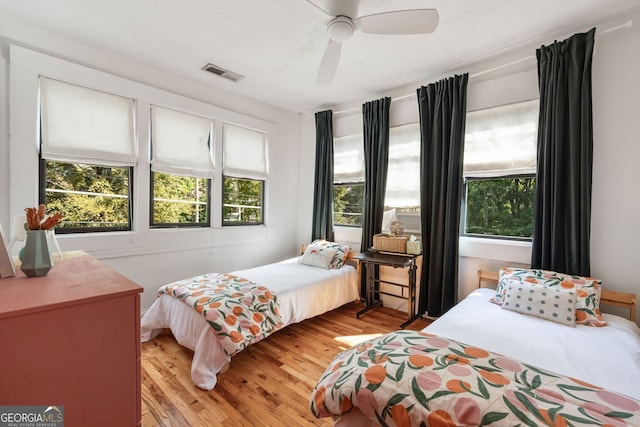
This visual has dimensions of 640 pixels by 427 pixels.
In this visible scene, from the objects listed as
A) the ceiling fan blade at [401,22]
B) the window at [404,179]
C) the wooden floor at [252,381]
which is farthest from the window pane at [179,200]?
the ceiling fan blade at [401,22]

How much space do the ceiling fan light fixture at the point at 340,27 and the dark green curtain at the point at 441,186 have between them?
150 cm

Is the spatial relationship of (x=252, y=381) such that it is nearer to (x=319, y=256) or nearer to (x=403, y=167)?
(x=319, y=256)

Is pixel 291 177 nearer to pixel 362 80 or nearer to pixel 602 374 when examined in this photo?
pixel 362 80

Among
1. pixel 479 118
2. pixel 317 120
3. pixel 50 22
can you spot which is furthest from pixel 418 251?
A: pixel 50 22

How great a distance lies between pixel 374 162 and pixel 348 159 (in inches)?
19.7

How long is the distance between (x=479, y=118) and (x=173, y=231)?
354 centimetres

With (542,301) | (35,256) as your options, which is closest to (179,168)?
(35,256)

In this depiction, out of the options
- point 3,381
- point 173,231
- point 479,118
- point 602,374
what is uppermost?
point 479,118

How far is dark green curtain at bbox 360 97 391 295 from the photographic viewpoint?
3480 mm

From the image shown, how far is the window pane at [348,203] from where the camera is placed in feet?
12.9

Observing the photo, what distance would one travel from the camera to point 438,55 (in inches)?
106

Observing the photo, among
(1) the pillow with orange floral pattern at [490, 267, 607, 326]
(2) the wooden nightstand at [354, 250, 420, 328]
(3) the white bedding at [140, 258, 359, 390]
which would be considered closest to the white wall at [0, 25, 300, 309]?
(3) the white bedding at [140, 258, 359, 390]

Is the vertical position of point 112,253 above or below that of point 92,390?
above

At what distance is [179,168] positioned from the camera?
3205 mm
